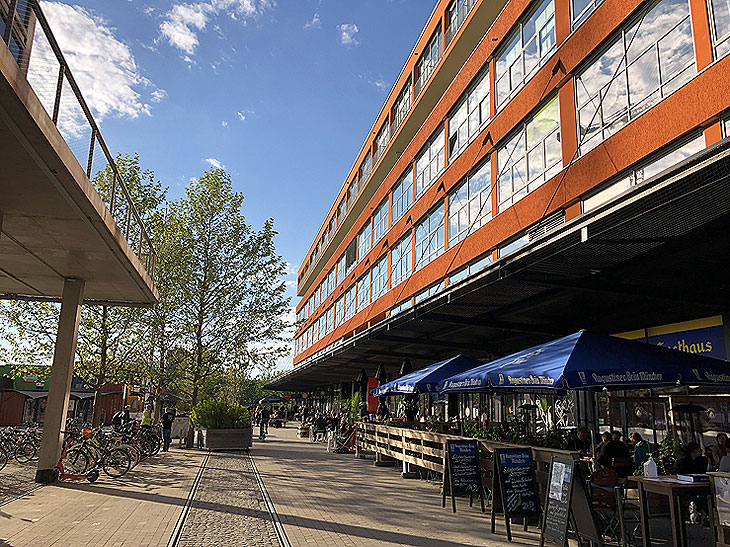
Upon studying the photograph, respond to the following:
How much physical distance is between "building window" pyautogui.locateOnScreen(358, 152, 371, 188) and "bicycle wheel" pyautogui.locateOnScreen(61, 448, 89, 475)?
31.4 meters

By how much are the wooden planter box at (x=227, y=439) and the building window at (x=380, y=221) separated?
654 inches

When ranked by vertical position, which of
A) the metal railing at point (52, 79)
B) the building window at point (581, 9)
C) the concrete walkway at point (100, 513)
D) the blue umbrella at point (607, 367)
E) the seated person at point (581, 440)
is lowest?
the concrete walkway at point (100, 513)

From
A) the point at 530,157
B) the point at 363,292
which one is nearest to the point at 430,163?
the point at 530,157

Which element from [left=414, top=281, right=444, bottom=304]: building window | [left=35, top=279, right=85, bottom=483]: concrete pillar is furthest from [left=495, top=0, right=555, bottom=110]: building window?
[left=35, top=279, right=85, bottom=483]: concrete pillar

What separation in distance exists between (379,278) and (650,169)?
77.8ft

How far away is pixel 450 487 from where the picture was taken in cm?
1061

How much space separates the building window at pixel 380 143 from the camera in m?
38.9

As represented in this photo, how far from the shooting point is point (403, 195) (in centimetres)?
3272

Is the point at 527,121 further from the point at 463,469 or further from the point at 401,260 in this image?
the point at 401,260

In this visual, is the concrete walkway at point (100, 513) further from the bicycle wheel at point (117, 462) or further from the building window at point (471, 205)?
the building window at point (471, 205)

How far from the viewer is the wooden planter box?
22.2 m

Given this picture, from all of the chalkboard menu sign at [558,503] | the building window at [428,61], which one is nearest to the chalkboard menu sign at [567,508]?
the chalkboard menu sign at [558,503]

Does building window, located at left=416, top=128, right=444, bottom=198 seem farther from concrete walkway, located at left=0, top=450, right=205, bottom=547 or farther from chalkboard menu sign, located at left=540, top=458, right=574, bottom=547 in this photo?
chalkboard menu sign, located at left=540, top=458, right=574, bottom=547

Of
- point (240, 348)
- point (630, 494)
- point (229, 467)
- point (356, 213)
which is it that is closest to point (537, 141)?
point (630, 494)
